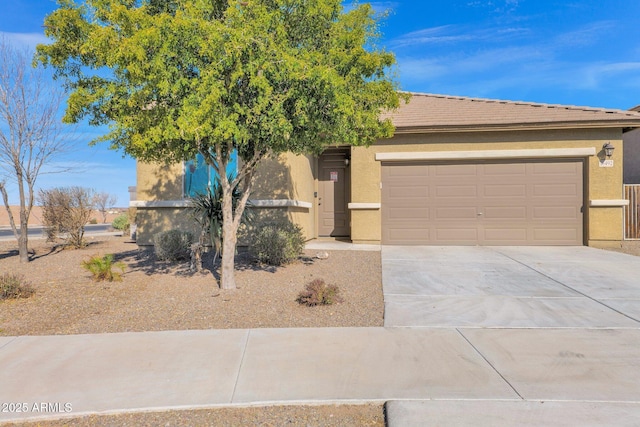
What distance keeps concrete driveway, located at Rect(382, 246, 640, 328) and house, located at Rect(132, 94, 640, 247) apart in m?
1.51

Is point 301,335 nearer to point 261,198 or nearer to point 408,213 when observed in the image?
point 261,198

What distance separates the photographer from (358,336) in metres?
4.60

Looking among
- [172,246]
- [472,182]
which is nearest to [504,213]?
[472,182]

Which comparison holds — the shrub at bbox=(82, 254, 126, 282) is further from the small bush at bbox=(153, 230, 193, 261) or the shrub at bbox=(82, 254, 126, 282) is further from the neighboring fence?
the neighboring fence

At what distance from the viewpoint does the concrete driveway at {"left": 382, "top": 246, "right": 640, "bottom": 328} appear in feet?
17.1

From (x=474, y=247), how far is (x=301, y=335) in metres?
8.62

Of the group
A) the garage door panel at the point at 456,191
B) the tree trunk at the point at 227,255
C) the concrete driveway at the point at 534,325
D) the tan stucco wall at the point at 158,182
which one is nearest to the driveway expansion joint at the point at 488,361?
the concrete driveway at the point at 534,325

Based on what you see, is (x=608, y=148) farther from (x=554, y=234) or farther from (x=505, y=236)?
(x=505, y=236)

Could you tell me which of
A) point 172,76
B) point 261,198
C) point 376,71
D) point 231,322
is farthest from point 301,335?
point 261,198

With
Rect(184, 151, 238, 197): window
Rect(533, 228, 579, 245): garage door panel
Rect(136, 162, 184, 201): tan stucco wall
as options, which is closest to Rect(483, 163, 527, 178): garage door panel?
Rect(533, 228, 579, 245): garage door panel

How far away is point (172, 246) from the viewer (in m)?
9.33

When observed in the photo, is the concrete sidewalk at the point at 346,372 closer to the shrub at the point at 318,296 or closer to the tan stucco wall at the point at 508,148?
the shrub at the point at 318,296

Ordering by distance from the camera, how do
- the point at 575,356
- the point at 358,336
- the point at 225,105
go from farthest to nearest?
the point at 225,105 < the point at 358,336 < the point at 575,356

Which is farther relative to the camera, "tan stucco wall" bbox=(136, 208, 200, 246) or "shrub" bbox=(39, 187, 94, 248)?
"shrub" bbox=(39, 187, 94, 248)
